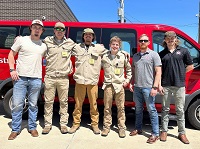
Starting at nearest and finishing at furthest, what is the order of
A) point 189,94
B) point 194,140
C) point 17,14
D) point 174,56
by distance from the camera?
point 174,56, point 194,140, point 189,94, point 17,14

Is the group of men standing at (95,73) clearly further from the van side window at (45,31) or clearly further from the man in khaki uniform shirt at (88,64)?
the van side window at (45,31)

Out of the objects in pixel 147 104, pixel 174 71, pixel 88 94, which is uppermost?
pixel 174 71

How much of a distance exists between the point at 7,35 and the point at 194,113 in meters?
4.23

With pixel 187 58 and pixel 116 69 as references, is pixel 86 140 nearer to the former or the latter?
pixel 116 69

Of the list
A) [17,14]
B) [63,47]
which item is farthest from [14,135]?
[17,14]

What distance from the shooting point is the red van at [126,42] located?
466 cm

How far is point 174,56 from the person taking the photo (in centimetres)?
396

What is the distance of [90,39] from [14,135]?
217 centimetres

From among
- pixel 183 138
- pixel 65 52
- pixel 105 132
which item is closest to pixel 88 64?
pixel 65 52

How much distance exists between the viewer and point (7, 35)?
16.8ft

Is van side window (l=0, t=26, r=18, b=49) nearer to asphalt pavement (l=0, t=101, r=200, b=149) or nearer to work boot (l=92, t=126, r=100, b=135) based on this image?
asphalt pavement (l=0, t=101, r=200, b=149)

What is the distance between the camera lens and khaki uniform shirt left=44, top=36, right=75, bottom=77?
4250 millimetres

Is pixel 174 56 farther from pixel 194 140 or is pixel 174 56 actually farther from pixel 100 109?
pixel 100 109

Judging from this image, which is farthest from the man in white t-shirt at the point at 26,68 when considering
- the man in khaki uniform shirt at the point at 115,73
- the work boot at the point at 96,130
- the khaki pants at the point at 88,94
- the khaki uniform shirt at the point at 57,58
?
the man in khaki uniform shirt at the point at 115,73
